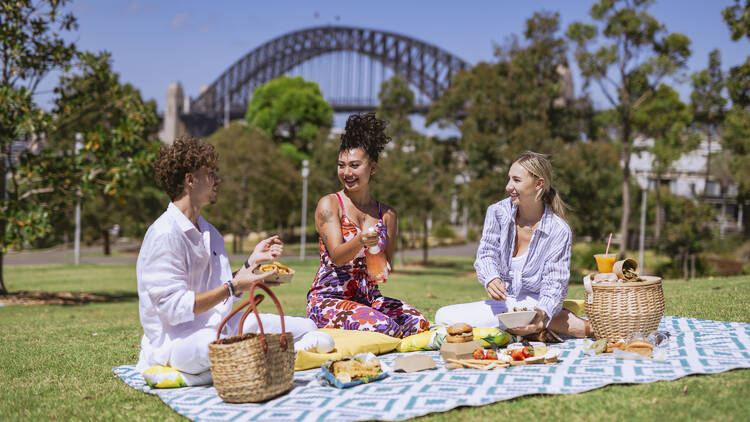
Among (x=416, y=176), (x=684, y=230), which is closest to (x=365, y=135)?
(x=416, y=176)

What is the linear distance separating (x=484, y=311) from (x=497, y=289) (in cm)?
47

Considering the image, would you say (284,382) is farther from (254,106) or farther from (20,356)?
(254,106)

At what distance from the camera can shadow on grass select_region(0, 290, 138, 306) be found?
43.1 feet

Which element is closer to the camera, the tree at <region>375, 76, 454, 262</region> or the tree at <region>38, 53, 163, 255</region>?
the tree at <region>38, 53, 163, 255</region>

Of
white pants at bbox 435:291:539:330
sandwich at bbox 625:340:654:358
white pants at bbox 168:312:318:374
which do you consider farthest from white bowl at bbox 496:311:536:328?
white pants at bbox 168:312:318:374

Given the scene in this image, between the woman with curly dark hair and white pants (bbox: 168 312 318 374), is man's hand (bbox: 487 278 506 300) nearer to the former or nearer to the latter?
the woman with curly dark hair

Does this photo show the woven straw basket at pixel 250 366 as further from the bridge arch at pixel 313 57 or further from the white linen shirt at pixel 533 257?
the bridge arch at pixel 313 57

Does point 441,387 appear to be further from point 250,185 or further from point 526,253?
point 250,185

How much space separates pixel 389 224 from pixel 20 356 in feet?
11.9

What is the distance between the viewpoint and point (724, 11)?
1880cm

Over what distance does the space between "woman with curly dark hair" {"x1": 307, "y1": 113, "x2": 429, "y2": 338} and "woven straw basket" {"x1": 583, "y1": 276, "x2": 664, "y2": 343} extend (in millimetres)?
1497

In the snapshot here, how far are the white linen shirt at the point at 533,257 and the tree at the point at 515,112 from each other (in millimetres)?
18978

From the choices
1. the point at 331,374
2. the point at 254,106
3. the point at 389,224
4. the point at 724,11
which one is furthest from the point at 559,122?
the point at 254,106

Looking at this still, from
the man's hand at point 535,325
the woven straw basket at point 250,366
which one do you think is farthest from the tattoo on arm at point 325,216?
the man's hand at point 535,325
